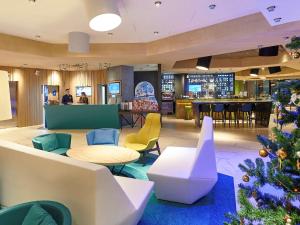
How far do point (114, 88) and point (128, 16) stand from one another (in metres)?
6.51

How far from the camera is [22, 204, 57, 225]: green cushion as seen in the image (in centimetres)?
161

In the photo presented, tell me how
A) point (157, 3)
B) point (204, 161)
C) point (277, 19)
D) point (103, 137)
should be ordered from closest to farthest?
1. point (204, 161)
2. point (277, 19)
3. point (157, 3)
4. point (103, 137)

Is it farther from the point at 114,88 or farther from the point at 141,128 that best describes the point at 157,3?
the point at 114,88

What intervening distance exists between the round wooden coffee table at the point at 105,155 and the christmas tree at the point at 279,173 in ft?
7.79

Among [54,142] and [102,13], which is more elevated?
[102,13]

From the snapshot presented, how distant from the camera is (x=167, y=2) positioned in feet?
16.4

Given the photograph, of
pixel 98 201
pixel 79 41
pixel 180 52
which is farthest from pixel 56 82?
pixel 98 201

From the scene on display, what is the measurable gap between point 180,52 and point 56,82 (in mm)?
8674

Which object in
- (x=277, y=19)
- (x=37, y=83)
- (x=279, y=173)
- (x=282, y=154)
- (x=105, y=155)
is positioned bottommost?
(x=105, y=155)

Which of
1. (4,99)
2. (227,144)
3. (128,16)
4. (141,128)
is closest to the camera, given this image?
(4,99)

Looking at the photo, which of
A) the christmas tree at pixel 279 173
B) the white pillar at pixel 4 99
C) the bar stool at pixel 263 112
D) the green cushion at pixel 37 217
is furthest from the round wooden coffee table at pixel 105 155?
the bar stool at pixel 263 112

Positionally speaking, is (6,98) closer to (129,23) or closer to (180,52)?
(129,23)

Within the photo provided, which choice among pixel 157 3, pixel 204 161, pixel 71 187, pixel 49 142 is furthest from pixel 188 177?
pixel 157 3

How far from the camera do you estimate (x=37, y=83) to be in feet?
43.2
